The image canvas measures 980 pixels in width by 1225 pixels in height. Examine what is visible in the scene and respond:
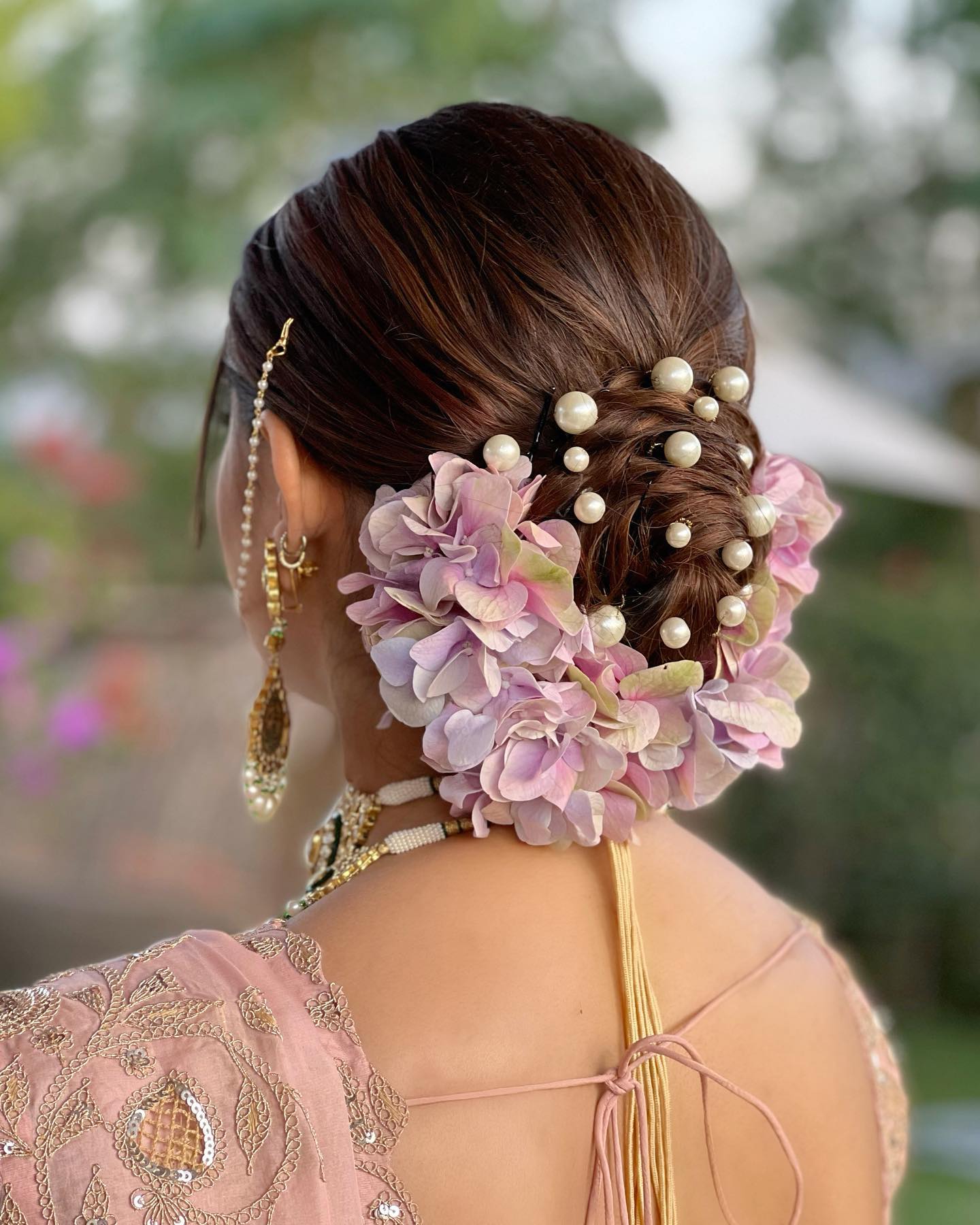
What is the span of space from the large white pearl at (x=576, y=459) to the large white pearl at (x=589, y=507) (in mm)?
22

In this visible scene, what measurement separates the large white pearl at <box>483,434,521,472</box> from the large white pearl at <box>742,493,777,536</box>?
212 mm

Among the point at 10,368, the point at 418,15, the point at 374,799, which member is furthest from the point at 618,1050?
the point at 418,15

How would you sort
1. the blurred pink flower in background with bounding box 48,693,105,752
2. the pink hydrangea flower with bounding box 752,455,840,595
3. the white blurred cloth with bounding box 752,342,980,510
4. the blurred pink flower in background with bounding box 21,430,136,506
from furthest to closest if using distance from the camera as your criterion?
the white blurred cloth with bounding box 752,342,980,510 → the blurred pink flower in background with bounding box 21,430,136,506 → the blurred pink flower in background with bounding box 48,693,105,752 → the pink hydrangea flower with bounding box 752,455,840,595

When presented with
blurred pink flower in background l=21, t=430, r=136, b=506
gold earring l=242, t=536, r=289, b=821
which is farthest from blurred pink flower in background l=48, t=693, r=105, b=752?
gold earring l=242, t=536, r=289, b=821

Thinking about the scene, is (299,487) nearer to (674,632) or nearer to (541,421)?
(541,421)

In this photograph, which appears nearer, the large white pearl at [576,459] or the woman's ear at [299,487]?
the large white pearl at [576,459]

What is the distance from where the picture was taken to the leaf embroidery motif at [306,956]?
0.90 metres

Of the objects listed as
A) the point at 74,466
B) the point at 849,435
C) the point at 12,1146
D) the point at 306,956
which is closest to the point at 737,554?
the point at 306,956

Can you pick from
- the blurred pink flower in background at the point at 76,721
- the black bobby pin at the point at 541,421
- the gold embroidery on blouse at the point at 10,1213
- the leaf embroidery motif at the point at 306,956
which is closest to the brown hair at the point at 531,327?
the black bobby pin at the point at 541,421

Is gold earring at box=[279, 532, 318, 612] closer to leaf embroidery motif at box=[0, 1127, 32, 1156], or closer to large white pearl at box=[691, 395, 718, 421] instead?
large white pearl at box=[691, 395, 718, 421]

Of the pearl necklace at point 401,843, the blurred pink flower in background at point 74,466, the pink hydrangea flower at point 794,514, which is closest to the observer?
the pearl necklace at point 401,843

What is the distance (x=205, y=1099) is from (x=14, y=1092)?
122 millimetres

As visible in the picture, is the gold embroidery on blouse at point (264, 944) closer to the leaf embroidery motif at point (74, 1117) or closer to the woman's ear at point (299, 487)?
the leaf embroidery motif at point (74, 1117)

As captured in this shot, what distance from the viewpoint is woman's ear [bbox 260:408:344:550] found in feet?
3.51
